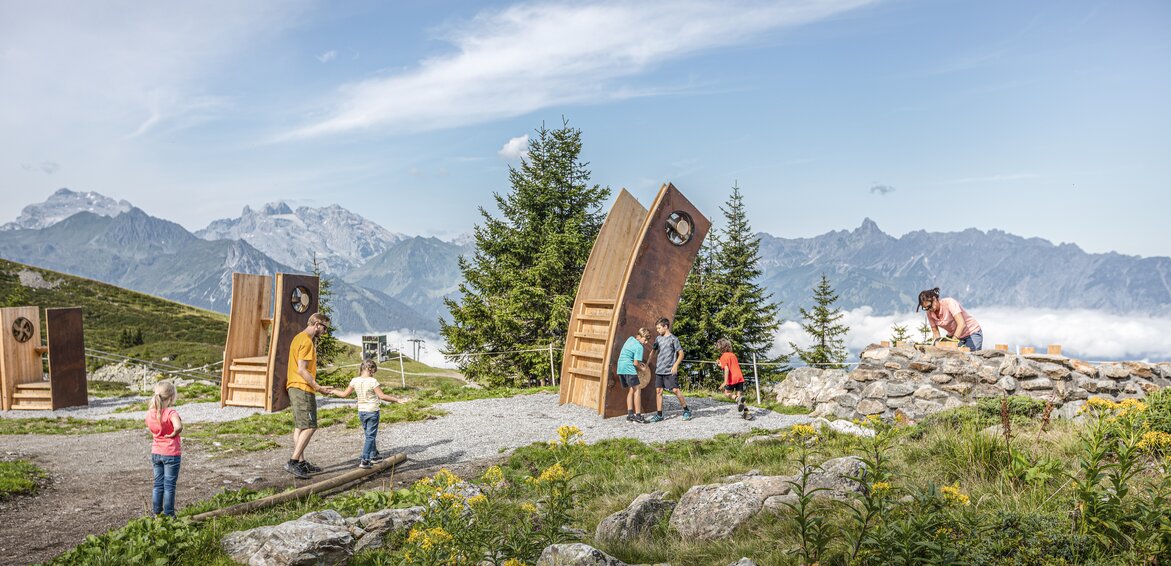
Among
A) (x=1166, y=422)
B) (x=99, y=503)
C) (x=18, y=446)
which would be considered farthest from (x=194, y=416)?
(x=1166, y=422)

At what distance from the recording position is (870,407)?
38.2 ft

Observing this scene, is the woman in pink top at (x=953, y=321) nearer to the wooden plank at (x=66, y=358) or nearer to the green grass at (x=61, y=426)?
the green grass at (x=61, y=426)

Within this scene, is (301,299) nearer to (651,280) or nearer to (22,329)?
(22,329)

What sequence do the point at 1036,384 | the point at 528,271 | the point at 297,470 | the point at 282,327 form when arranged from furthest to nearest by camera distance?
1. the point at 528,271
2. the point at 282,327
3. the point at 1036,384
4. the point at 297,470

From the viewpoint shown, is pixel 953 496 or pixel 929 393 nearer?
pixel 953 496

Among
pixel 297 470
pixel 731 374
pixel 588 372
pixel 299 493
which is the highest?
pixel 731 374

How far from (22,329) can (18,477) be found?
12.2 m

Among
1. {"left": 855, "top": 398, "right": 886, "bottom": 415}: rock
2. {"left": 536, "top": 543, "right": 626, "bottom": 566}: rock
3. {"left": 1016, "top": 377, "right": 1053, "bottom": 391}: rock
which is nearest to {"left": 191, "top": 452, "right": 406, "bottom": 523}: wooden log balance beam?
{"left": 536, "top": 543, "right": 626, "bottom": 566}: rock

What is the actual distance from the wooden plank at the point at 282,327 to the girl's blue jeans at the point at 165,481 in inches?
339

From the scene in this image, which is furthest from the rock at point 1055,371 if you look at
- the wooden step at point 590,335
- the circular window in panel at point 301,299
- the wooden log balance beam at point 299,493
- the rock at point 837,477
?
the circular window in panel at point 301,299

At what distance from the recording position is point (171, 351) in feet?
168

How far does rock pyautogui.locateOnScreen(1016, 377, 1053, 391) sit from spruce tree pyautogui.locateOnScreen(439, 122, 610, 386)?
14.7m

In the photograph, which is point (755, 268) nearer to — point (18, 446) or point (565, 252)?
point (565, 252)

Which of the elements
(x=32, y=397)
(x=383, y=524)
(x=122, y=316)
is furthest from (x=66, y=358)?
(x=122, y=316)
